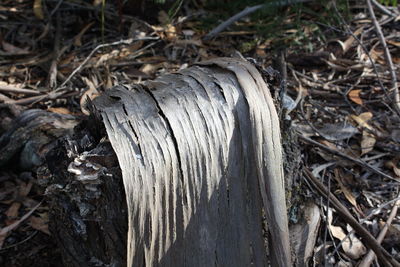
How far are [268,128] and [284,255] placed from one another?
0.44 meters

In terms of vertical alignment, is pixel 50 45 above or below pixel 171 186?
above

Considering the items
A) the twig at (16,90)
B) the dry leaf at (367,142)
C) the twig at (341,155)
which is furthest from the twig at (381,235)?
the twig at (16,90)

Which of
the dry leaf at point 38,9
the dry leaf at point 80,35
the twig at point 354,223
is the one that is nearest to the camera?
the twig at point 354,223

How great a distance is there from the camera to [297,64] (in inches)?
129

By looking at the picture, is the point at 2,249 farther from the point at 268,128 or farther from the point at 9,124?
the point at 268,128

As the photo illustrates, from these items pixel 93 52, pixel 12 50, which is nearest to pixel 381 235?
pixel 93 52

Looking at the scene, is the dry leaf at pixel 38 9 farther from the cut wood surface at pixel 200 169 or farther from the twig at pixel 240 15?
the cut wood surface at pixel 200 169

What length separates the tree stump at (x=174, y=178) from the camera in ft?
4.93

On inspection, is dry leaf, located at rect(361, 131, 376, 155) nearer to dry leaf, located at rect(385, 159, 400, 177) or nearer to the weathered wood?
dry leaf, located at rect(385, 159, 400, 177)

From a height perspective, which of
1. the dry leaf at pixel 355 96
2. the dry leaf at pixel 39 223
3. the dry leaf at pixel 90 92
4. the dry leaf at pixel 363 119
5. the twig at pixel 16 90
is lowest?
the dry leaf at pixel 363 119

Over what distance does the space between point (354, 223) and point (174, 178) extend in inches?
41.7

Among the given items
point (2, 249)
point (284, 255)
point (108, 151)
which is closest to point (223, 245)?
point (284, 255)

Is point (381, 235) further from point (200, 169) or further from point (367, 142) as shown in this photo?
point (200, 169)

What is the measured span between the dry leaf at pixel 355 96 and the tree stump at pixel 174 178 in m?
1.42
